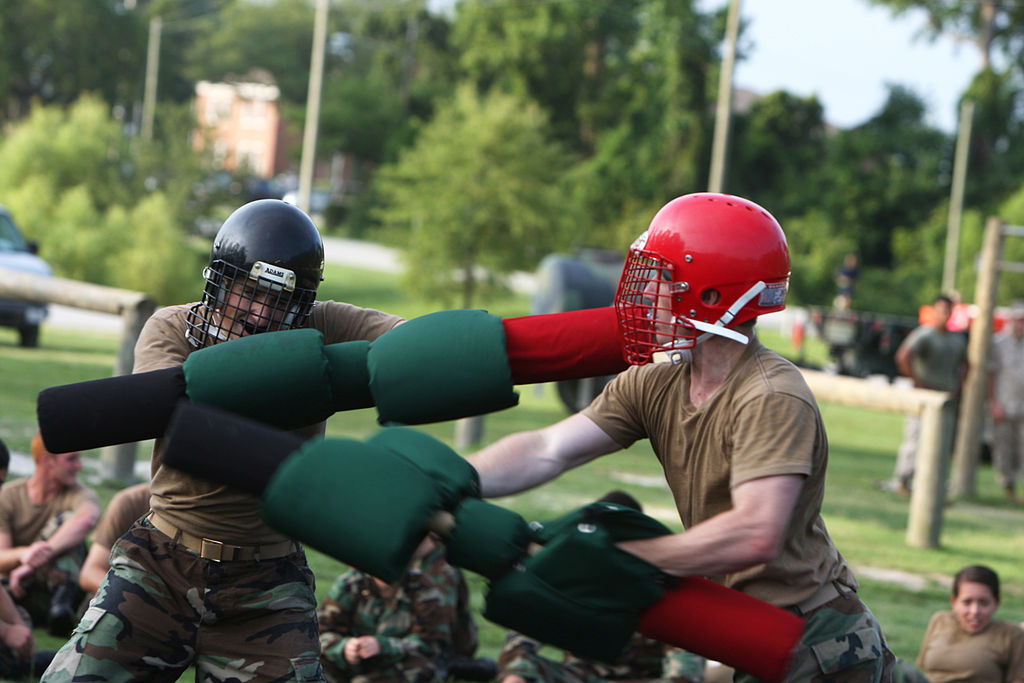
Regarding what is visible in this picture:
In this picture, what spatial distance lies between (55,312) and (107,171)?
366 inches

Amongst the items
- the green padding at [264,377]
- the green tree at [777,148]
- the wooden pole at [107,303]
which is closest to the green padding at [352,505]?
the green padding at [264,377]

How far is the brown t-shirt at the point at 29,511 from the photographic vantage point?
7.30 meters

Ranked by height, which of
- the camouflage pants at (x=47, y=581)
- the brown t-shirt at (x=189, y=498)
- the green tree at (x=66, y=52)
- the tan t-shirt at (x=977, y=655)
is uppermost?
the green tree at (x=66, y=52)

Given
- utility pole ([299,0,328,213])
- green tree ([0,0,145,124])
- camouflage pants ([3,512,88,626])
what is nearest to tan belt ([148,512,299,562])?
camouflage pants ([3,512,88,626])

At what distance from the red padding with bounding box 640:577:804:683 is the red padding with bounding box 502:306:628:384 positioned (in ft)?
2.45

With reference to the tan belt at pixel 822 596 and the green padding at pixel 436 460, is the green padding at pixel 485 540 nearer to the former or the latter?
the green padding at pixel 436 460

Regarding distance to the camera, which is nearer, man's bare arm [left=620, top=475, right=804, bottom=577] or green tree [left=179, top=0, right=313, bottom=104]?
man's bare arm [left=620, top=475, right=804, bottom=577]

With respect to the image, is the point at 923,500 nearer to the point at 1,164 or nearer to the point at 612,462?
the point at 612,462

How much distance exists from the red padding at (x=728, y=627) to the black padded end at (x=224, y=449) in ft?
3.32

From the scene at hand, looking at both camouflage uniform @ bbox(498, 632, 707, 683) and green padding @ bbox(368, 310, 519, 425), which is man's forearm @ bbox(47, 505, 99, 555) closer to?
camouflage uniform @ bbox(498, 632, 707, 683)

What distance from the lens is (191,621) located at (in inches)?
161

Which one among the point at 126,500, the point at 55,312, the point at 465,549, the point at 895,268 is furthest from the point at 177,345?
the point at 895,268

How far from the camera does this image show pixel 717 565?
3.18m

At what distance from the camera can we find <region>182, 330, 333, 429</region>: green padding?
3.38 metres
